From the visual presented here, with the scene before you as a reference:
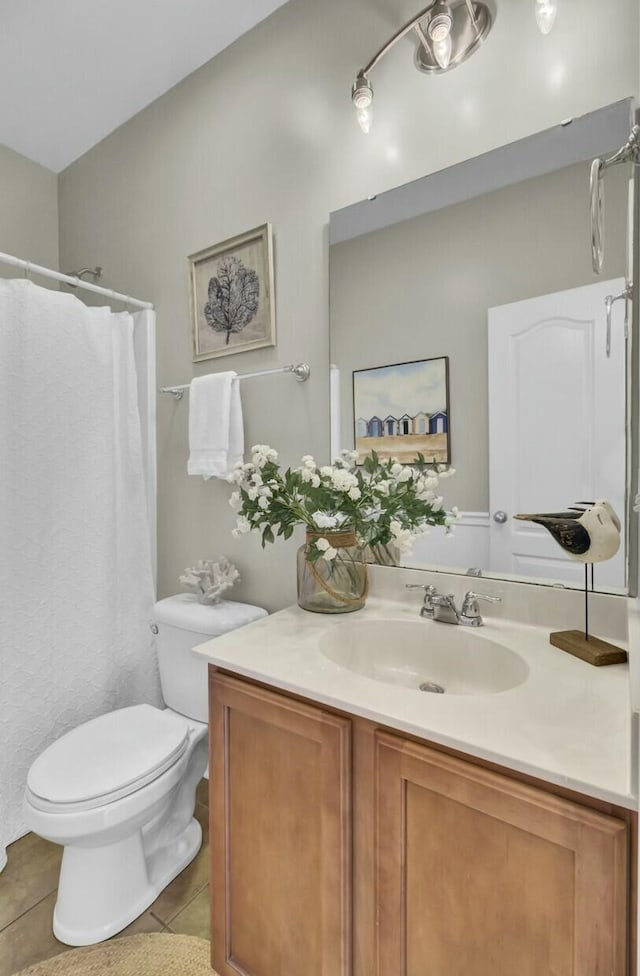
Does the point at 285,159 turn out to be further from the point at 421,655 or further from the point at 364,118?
the point at 421,655

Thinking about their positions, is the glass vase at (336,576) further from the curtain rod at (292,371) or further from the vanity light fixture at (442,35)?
the vanity light fixture at (442,35)

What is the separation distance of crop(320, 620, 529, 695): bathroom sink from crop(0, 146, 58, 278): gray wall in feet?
7.36

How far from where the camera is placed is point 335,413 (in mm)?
1488

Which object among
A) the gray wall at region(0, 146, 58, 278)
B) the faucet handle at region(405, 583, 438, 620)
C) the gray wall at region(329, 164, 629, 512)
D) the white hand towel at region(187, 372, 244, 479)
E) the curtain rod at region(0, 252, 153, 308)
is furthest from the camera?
the gray wall at region(0, 146, 58, 278)

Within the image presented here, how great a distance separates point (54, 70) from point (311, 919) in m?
2.76

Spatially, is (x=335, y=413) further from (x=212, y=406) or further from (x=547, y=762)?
(x=547, y=762)

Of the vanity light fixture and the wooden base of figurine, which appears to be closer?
the wooden base of figurine

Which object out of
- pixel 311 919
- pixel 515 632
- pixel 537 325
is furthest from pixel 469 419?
pixel 311 919

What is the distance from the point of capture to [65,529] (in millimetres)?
1684

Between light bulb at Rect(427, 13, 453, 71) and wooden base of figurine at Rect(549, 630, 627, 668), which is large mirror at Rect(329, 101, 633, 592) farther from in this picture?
light bulb at Rect(427, 13, 453, 71)

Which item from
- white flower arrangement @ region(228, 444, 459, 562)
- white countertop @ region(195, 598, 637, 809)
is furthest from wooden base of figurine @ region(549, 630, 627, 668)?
white flower arrangement @ region(228, 444, 459, 562)

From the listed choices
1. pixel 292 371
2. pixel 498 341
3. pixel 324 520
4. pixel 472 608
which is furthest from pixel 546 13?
pixel 472 608

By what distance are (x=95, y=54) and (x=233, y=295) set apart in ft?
3.39

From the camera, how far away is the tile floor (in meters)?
1.22
